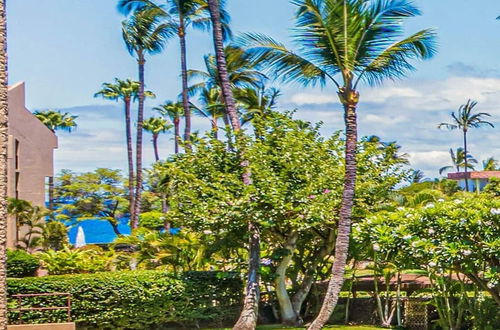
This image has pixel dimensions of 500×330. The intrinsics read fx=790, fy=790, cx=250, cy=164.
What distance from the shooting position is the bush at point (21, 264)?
848 inches

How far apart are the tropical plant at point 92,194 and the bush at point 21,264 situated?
2825cm

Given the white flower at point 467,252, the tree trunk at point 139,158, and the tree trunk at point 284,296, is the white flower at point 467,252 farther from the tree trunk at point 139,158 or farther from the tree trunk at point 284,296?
the tree trunk at point 139,158

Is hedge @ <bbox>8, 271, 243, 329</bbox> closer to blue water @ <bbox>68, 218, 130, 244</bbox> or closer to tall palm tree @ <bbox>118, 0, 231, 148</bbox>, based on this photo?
tall palm tree @ <bbox>118, 0, 231, 148</bbox>

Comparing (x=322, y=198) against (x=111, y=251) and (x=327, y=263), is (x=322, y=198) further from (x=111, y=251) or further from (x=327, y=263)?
(x=111, y=251)

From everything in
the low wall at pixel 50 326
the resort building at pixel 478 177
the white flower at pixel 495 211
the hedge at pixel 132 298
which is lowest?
the low wall at pixel 50 326

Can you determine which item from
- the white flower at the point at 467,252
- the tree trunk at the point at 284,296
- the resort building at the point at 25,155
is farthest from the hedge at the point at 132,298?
the resort building at the point at 25,155

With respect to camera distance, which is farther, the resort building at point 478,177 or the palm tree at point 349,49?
the resort building at point 478,177

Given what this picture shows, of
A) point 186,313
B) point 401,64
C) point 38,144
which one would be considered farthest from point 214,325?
point 38,144

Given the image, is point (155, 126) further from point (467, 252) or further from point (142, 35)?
point (467, 252)

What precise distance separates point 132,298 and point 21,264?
13.8 ft

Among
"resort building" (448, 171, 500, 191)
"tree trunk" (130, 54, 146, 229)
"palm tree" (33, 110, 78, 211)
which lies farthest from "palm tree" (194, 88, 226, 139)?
"resort building" (448, 171, 500, 191)

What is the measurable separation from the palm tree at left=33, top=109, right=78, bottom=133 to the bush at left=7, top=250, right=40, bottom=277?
1526 inches

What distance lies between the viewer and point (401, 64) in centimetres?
1748

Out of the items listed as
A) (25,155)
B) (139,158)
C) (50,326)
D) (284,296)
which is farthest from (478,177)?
(50,326)
